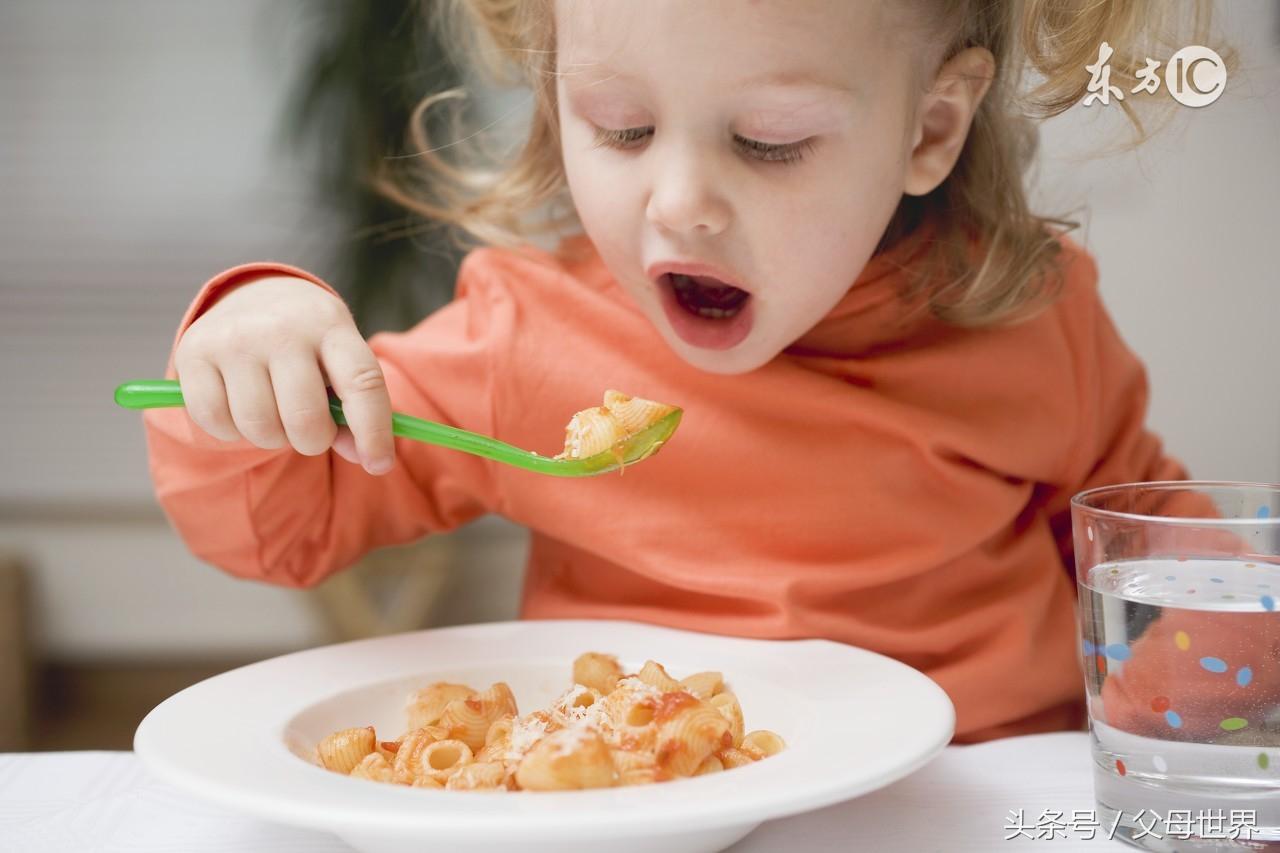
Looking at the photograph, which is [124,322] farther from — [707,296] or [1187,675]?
[1187,675]

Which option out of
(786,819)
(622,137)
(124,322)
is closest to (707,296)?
(622,137)

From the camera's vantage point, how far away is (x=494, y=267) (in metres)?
0.92

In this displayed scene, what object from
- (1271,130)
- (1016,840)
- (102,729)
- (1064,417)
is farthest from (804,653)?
(102,729)

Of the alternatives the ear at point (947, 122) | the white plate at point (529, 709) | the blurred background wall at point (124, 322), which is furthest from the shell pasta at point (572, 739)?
the blurred background wall at point (124, 322)

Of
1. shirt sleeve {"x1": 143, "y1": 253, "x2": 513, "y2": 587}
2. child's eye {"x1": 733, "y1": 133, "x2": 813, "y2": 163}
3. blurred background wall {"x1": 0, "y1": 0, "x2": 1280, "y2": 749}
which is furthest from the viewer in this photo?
blurred background wall {"x1": 0, "y1": 0, "x2": 1280, "y2": 749}

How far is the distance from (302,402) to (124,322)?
5.04 ft

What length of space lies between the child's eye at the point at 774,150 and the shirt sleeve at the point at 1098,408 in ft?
1.09

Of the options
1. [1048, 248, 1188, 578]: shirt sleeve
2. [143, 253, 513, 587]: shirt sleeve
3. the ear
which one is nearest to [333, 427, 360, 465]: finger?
[143, 253, 513, 587]: shirt sleeve

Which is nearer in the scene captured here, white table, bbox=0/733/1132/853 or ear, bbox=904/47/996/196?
white table, bbox=0/733/1132/853

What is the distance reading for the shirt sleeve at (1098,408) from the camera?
0.90m

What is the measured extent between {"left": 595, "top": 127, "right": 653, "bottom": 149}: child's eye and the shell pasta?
300 mm

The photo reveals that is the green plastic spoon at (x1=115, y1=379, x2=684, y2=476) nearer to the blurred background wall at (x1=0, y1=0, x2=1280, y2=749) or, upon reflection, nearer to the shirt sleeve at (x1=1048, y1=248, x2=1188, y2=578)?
the shirt sleeve at (x1=1048, y1=248, x2=1188, y2=578)

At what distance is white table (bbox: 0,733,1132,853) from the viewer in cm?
58

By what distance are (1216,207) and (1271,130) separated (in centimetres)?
12
